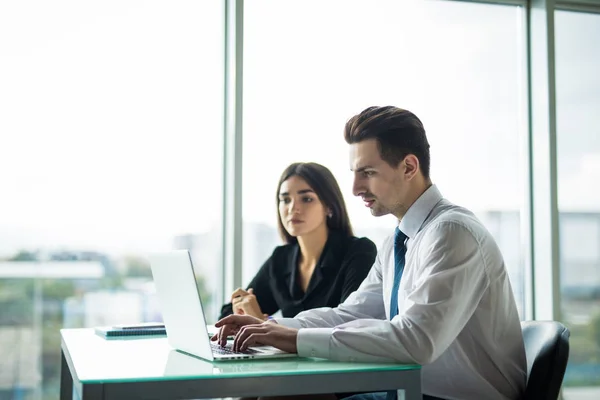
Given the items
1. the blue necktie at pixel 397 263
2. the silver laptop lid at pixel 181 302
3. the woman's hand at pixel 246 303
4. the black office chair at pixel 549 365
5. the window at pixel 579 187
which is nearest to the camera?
the silver laptop lid at pixel 181 302

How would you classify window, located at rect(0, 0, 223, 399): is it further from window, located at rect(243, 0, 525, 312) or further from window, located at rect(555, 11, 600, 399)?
window, located at rect(555, 11, 600, 399)

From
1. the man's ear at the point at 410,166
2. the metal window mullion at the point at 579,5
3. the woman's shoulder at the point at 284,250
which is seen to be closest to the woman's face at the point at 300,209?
the woman's shoulder at the point at 284,250

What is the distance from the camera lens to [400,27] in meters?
3.88

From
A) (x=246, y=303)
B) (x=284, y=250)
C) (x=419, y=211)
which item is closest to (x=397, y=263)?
(x=419, y=211)

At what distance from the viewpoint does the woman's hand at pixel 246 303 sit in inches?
108

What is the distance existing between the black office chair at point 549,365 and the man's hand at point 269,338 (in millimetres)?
589

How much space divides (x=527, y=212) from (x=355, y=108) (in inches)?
44.9

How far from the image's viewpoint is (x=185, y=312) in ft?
5.39

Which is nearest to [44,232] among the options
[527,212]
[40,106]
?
[40,106]

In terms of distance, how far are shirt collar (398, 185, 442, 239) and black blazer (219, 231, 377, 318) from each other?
84 cm

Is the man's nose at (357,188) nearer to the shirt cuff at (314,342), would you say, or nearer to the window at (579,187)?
the shirt cuff at (314,342)

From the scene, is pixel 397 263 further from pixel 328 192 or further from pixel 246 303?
pixel 328 192

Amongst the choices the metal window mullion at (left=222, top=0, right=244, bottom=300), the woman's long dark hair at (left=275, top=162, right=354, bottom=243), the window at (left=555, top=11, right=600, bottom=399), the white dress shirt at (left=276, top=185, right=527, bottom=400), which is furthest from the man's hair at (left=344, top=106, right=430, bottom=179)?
the window at (left=555, top=11, right=600, bottom=399)

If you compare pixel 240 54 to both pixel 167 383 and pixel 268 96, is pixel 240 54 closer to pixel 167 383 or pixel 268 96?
pixel 268 96
